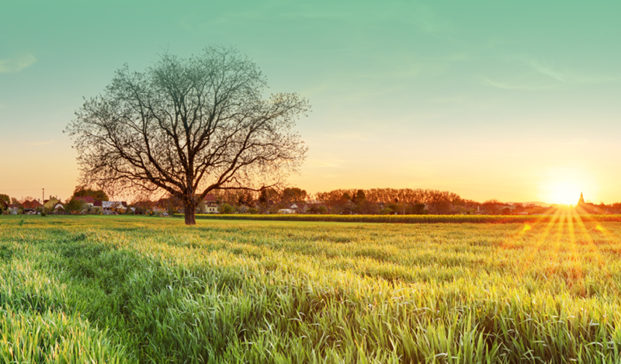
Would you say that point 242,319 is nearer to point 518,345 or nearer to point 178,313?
point 178,313

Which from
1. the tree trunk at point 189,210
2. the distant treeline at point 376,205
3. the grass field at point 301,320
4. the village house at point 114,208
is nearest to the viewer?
the grass field at point 301,320

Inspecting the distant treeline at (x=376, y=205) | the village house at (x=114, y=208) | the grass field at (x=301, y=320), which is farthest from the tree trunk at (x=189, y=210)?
the village house at (x=114, y=208)

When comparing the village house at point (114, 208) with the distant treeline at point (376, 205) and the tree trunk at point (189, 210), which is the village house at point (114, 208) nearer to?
the distant treeline at point (376, 205)

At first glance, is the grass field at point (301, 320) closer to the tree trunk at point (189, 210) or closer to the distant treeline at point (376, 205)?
the tree trunk at point (189, 210)

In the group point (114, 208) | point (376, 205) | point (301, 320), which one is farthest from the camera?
point (114, 208)

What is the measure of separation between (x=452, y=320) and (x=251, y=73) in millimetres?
32223

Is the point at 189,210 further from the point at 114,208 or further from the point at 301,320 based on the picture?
the point at 114,208

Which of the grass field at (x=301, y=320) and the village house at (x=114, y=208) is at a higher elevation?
the grass field at (x=301, y=320)

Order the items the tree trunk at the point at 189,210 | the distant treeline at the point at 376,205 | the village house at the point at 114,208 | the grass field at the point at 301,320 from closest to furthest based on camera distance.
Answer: the grass field at the point at 301,320 → the tree trunk at the point at 189,210 → the distant treeline at the point at 376,205 → the village house at the point at 114,208

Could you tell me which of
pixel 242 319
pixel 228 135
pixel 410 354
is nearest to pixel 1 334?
pixel 242 319

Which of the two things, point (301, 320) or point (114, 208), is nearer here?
point (301, 320)

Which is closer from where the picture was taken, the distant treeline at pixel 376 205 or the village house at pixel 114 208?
the distant treeline at pixel 376 205

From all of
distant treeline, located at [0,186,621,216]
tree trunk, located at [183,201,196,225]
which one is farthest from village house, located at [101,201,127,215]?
tree trunk, located at [183,201,196,225]

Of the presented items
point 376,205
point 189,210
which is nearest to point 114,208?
point 376,205
